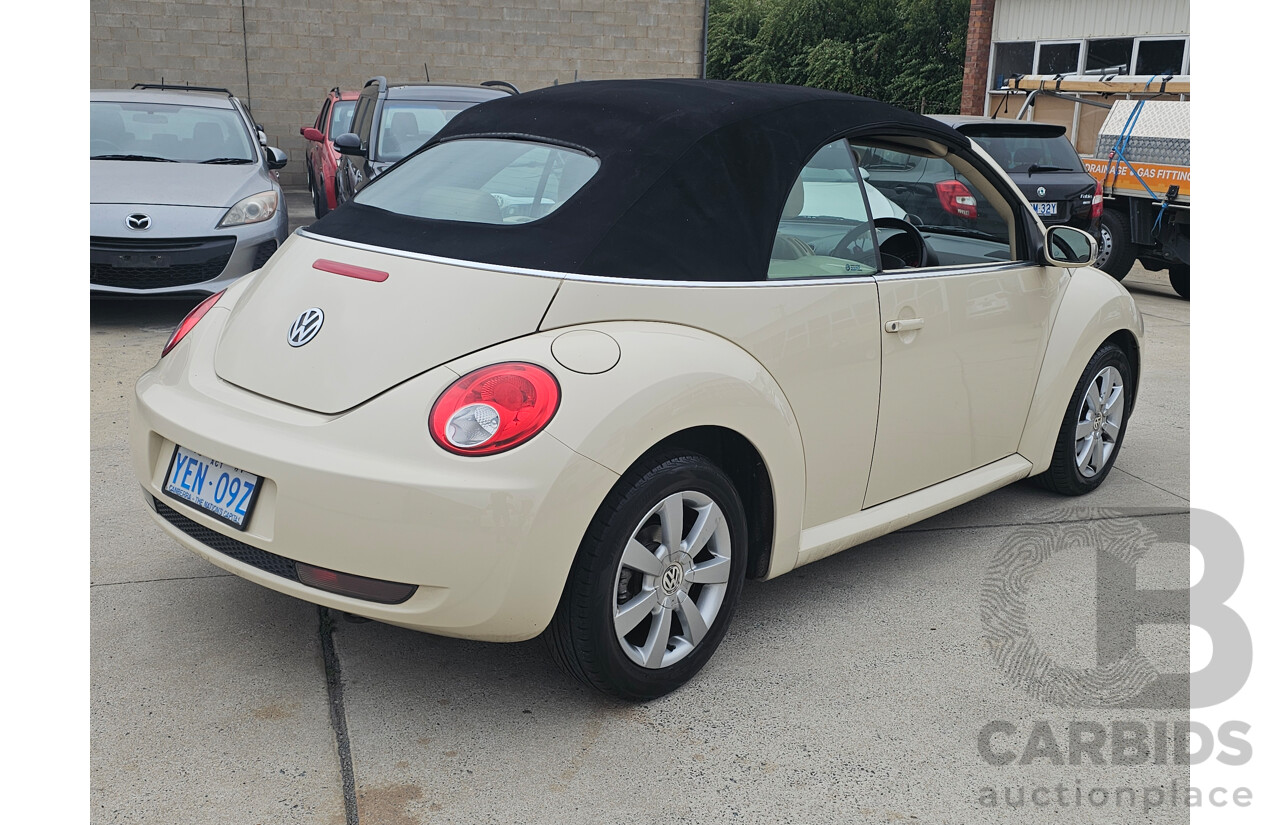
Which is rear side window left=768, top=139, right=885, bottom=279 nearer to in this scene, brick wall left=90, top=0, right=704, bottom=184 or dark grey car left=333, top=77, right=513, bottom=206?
dark grey car left=333, top=77, right=513, bottom=206

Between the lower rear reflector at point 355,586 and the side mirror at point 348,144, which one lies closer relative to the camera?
the lower rear reflector at point 355,586

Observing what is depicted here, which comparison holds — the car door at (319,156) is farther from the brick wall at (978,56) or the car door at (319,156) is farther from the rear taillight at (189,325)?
A: the brick wall at (978,56)

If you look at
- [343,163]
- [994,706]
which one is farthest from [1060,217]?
[994,706]

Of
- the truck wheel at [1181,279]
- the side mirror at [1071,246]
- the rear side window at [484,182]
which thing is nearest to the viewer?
the rear side window at [484,182]

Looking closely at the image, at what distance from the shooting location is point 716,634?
3043mm

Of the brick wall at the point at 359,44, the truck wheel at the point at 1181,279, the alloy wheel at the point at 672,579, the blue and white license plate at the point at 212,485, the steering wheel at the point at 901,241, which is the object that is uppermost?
the brick wall at the point at 359,44

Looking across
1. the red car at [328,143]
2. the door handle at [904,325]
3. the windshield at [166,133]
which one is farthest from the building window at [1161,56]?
the door handle at [904,325]

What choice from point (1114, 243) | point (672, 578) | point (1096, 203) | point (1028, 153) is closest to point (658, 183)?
point (672, 578)

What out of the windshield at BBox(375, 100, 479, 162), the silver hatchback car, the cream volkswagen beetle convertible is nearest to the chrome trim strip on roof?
the cream volkswagen beetle convertible

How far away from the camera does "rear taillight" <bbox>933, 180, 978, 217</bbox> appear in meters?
4.06

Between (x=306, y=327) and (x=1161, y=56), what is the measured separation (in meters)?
17.6

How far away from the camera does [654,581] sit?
2.81 meters

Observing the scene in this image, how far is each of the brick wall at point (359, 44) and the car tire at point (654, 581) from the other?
16.1m

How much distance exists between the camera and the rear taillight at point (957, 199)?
4.06 meters
